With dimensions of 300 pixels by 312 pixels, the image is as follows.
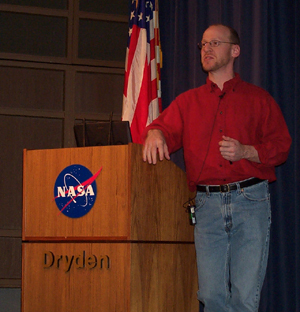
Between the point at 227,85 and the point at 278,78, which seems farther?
the point at 278,78

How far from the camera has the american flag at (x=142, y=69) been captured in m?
3.76

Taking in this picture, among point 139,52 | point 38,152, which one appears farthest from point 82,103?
point 38,152

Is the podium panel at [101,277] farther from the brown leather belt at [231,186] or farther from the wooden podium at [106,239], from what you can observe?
the brown leather belt at [231,186]

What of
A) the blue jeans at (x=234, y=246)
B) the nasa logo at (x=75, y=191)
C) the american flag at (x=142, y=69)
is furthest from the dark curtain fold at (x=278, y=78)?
the nasa logo at (x=75, y=191)

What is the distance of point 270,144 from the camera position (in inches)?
99.3

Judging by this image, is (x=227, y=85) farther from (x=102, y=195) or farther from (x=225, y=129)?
(x=102, y=195)

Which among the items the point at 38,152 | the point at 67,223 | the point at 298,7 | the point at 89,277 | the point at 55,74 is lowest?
the point at 89,277

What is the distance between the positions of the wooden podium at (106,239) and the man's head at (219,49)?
610 mm

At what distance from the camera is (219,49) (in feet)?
9.11

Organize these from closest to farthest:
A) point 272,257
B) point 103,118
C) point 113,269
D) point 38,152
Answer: point 113,269
point 38,152
point 272,257
point 103,118

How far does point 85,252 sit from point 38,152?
0.59 m

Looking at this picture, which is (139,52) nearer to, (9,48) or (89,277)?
(9,48)

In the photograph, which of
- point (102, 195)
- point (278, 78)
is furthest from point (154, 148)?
point (278, 78)

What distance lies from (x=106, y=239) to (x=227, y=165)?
2.34ft
